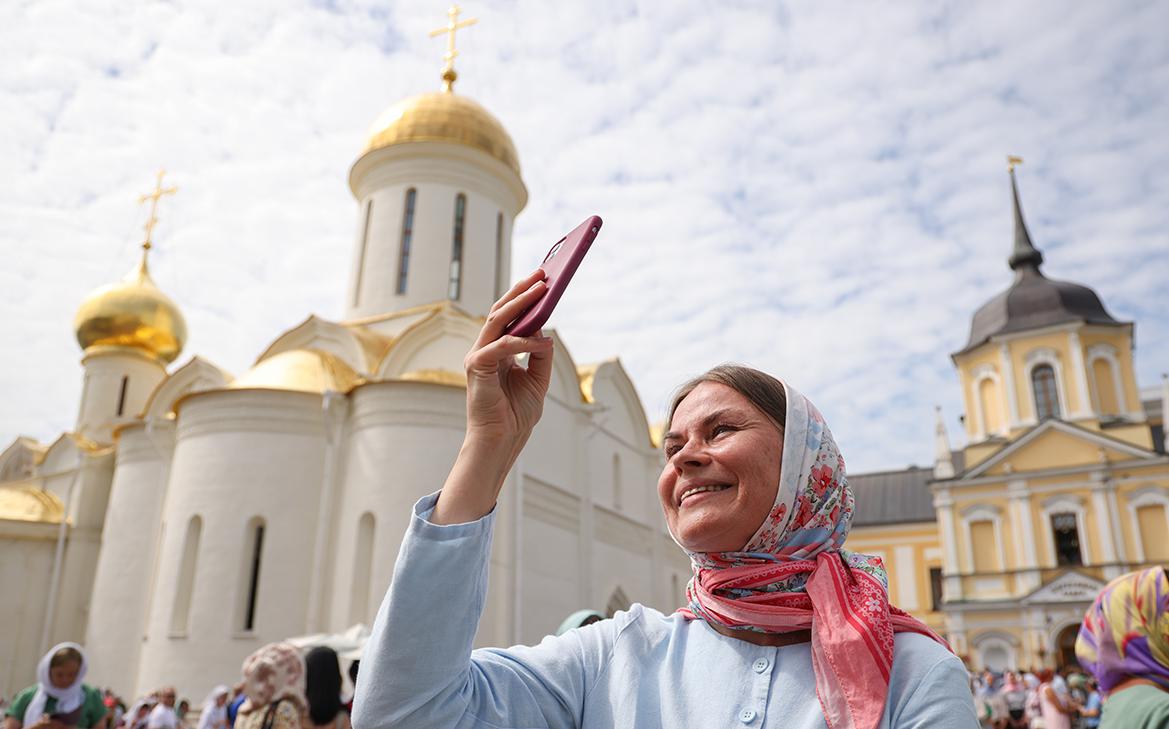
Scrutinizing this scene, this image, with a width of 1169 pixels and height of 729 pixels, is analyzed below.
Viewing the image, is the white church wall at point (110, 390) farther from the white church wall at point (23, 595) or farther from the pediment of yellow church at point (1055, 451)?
the pediment of yellow church at point (1055, 451)

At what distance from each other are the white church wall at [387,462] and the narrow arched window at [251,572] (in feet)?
4.52

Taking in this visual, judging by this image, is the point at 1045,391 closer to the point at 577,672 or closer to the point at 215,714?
the point at 215,714

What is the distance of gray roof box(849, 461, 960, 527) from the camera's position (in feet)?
126

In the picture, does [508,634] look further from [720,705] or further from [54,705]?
[720,705]

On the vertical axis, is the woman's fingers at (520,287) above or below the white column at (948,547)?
below

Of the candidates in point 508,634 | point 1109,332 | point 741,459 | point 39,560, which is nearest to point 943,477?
point 1109,332

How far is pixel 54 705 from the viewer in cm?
502

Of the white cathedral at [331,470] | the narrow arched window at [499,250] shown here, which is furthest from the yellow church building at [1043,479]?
the narrow arched window at [499,250]

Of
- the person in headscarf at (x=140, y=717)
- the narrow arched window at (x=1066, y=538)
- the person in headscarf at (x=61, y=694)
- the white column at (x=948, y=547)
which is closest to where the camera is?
the person in headscarf at (x=61, y=694)

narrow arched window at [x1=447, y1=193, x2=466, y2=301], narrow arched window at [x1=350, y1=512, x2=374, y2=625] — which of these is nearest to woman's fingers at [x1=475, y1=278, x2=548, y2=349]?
narrow arched window at [x1=350, y1=512, x2=374, y2=625]

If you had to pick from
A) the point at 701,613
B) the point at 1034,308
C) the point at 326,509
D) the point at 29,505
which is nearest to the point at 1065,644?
the point at 1034,308

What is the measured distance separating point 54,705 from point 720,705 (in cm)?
507

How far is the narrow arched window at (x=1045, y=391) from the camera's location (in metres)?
30.5

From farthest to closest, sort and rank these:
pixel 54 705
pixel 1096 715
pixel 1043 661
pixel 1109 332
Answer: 1. pixel 1109 332
2. pixel 1043 661
3. pixel 1096 715
4. pixel 54 705
